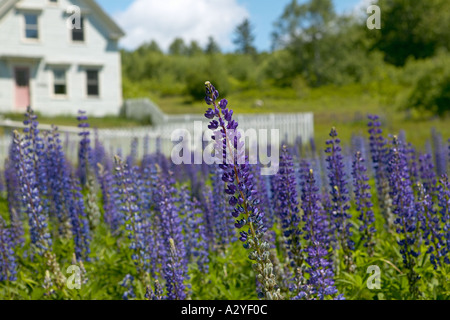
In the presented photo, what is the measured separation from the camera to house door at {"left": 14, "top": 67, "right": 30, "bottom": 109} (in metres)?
26.2

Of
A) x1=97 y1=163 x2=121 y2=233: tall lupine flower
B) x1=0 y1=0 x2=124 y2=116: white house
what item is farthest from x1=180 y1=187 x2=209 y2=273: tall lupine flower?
x1=0 y1=0 x2=124 y2=116: white house

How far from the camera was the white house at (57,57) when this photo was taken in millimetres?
25750

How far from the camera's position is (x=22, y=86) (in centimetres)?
2631

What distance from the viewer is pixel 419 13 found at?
190 ft

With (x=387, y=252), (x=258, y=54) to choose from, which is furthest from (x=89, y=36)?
(x=258, y=54)

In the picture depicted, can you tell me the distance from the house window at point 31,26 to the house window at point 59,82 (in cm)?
203

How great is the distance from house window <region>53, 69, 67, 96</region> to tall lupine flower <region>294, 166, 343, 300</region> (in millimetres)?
25000

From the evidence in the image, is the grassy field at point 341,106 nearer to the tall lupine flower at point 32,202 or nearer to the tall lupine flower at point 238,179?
the tall lupine flower at point 32,202

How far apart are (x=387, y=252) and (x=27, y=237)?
403 centimetres

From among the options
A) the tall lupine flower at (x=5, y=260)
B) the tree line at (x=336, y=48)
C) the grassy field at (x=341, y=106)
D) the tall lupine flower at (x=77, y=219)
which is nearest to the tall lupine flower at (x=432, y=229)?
the tall lupine flower at (x=77, y=219)

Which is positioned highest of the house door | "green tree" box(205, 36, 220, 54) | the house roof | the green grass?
"green tree" box(205, 36, 220, 54)

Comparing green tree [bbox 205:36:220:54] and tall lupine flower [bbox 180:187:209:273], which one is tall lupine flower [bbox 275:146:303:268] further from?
green tree [bbox 205:36:220:54]

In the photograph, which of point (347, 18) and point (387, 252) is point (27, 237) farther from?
point (347, 18)

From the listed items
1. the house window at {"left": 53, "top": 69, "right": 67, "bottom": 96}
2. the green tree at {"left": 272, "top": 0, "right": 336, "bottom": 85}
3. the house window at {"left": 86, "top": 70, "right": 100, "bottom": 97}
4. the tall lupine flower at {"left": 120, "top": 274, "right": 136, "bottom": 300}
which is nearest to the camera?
the tall lupine flower at {"left": 120, "top": 274, "right": 136, "bottom": 300}
